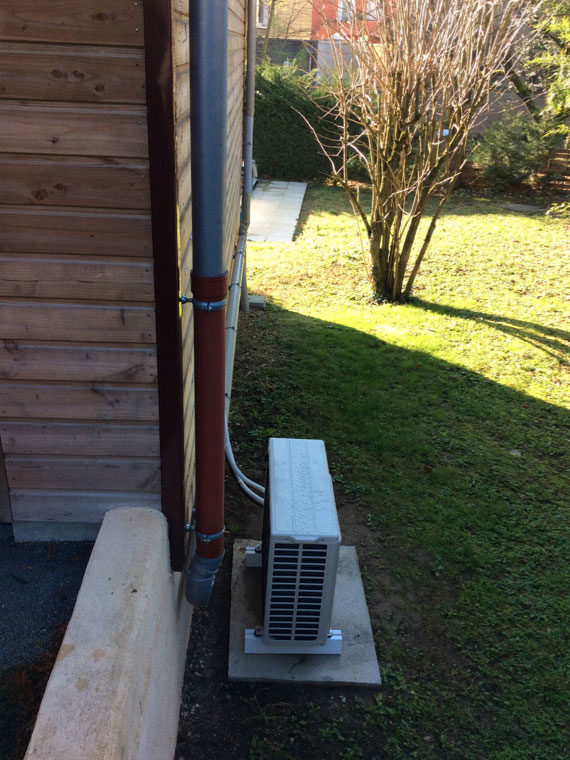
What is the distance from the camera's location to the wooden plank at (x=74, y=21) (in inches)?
64.4

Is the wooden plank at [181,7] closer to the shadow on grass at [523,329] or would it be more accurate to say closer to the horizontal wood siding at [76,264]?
the horizontal wood siding at [76,264]

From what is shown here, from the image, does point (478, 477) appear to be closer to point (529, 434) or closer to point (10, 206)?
point (529, 434)

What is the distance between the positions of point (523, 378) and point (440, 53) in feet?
10.5

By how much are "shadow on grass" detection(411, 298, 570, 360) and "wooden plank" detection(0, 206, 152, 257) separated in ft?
18.0

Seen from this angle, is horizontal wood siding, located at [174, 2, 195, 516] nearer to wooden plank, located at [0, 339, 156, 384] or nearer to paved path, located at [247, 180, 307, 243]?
wooden plank, located at [0, 339, 156, 384]

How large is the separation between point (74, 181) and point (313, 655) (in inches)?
90.0

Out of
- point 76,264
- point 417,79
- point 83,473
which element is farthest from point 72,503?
point 417,79

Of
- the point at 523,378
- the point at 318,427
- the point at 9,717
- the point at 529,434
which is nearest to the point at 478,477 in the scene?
the point at 529,434

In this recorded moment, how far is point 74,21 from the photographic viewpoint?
165 cm

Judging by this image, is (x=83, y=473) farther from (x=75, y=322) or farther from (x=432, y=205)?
(x=432, y=205)

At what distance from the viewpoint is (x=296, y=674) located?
9.35ft

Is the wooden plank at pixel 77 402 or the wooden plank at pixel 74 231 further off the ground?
the wooden plank at pixel 74 231

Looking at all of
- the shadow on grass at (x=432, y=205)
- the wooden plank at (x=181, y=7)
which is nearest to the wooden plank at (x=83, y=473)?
the wooden plank at (x=181, y=7)

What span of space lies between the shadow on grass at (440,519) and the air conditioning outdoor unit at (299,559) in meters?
0.28
